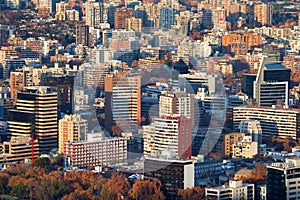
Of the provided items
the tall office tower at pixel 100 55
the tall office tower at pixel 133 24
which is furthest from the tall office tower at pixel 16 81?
the tall office tower at pixel 133 24

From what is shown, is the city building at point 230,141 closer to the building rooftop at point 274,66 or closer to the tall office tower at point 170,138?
the tall office tower at point 170,138

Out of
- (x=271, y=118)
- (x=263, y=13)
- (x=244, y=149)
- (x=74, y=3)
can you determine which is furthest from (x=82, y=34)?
(x=244, y=149)

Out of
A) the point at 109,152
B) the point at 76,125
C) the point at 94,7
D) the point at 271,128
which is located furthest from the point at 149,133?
the point at 94,7

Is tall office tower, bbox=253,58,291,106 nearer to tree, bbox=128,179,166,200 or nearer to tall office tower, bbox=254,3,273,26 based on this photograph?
tree, bbox=128,179,166,200

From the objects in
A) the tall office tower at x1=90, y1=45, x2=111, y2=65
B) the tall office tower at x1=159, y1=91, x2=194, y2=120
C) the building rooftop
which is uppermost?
the tall office tower at x1=159, y1=91, x2=194, y2=120

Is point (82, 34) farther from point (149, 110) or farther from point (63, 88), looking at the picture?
point (149, 110)

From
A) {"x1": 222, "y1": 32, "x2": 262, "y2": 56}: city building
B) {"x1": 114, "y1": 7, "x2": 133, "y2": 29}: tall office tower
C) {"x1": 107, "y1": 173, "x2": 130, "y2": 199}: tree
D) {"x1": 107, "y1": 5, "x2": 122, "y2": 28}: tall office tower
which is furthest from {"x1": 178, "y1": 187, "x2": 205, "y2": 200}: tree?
{"x1": 107, "y1": 5, "x2": 122, "y2": 28}: tall office tower

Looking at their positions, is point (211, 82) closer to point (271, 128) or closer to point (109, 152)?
point (271, 128)
